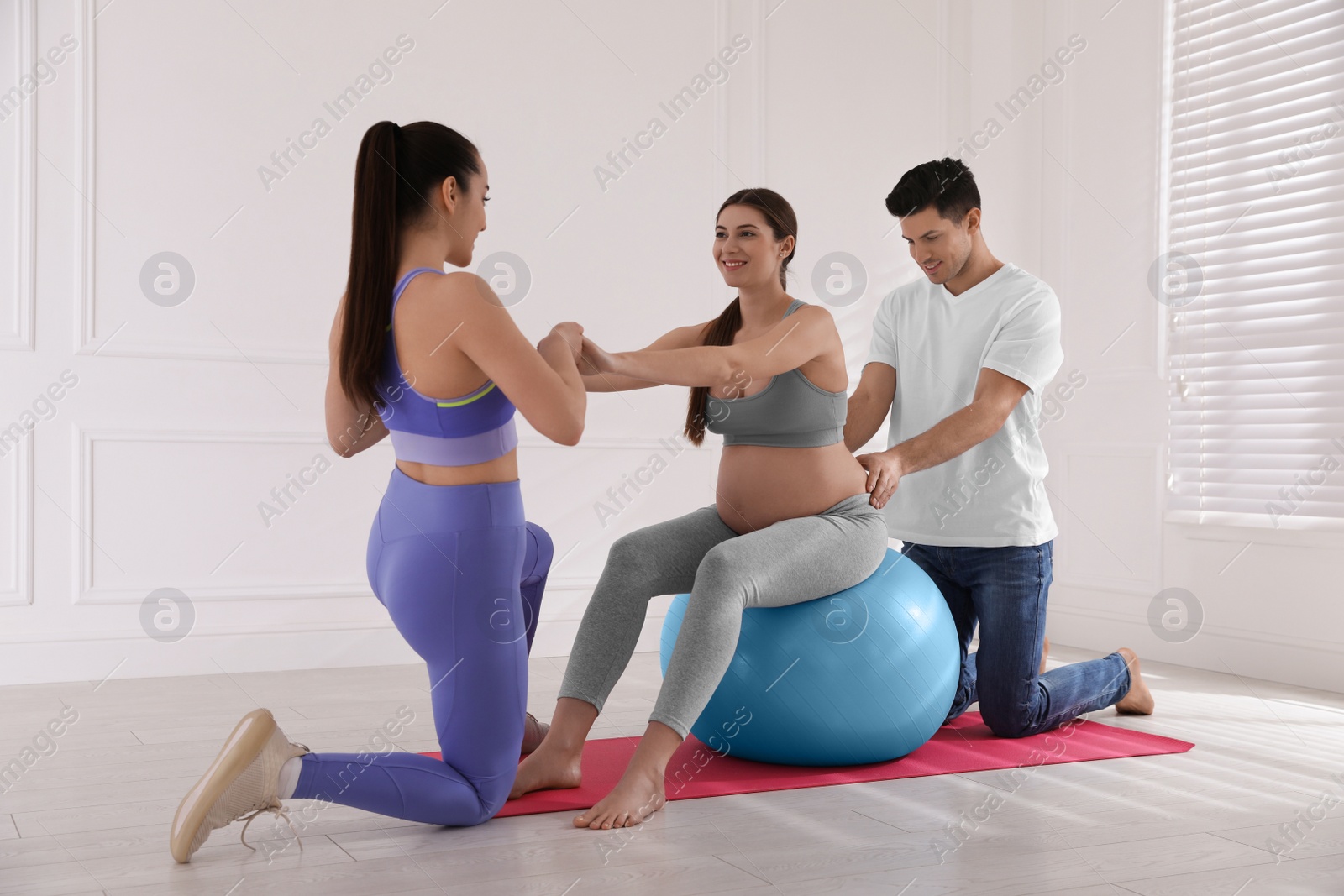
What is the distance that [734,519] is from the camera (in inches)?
100

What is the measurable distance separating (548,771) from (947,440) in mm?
1232

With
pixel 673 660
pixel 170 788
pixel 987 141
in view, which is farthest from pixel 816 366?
pixel 987 141

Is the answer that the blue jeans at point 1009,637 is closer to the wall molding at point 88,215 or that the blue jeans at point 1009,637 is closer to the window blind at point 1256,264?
the window blind at point 1256,264

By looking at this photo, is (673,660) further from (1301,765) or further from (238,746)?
(1301,765)

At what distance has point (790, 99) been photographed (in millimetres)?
4801

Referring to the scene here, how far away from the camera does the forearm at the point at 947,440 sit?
2.69 m

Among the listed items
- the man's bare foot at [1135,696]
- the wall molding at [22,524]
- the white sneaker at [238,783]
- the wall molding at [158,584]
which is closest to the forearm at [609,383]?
the wall molding at [158,584]

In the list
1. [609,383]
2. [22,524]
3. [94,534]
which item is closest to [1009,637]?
[609,383]

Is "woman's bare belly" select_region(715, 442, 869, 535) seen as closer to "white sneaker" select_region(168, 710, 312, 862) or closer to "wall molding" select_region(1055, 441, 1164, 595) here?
"white sneaker" select_region(168, 710, 312, 862)

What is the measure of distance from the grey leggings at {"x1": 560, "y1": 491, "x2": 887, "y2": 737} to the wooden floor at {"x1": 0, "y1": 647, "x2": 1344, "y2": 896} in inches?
11.1

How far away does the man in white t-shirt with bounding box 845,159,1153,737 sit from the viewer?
277 cm

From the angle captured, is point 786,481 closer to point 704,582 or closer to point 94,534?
point 704,582

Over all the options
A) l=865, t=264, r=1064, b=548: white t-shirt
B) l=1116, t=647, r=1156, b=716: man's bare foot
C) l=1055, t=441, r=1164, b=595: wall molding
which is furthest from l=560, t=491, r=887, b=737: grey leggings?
l=1055, t=441, r=1164, b=595: wall molding

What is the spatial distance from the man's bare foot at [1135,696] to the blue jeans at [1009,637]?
7.3 inches
